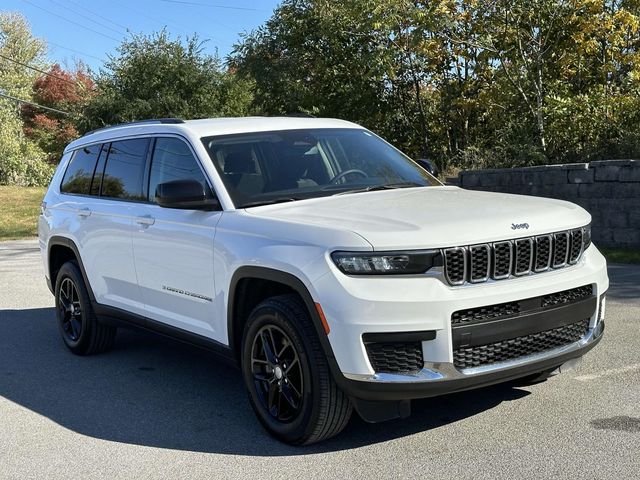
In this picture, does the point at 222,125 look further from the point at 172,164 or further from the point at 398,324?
the point at 398,324

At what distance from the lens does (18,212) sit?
22.5 meters

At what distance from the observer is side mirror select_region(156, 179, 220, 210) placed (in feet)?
16.0

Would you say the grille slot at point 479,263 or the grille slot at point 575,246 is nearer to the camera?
the grille slot at point 479,263

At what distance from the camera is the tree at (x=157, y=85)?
27.7 metres

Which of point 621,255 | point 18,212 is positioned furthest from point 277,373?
point 18,212

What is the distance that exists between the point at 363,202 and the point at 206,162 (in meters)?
1.12

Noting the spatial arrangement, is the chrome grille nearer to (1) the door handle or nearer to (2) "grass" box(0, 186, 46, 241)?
(1) the door handle

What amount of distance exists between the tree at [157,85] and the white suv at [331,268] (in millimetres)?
22084

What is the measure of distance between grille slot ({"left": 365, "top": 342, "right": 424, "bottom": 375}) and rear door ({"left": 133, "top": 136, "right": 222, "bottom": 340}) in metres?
1.36

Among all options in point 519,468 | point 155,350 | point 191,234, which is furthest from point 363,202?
point 155,350

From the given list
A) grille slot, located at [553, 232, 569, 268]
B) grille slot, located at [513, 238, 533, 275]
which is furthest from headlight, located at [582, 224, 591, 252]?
grille slot, located at [513, 238, 533, 275]

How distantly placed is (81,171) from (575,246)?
4401mm

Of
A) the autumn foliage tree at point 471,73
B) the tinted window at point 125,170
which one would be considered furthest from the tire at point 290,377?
the autumn foliage tree at point 471,73

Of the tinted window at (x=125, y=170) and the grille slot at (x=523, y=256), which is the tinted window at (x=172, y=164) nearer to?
the tinted window at (x=125, y=170)
